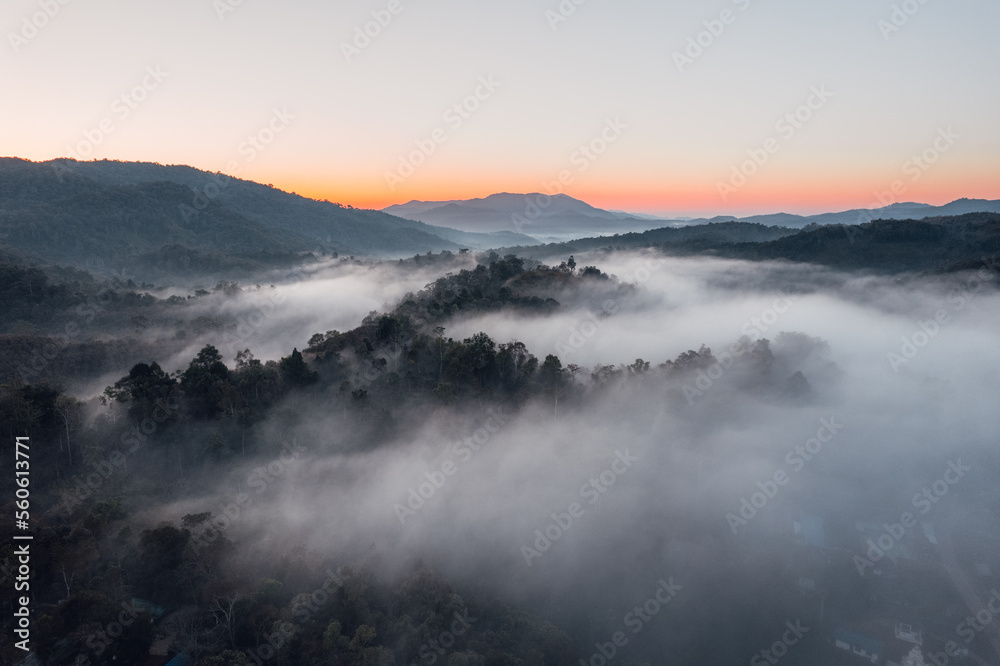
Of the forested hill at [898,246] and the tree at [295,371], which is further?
the forested hill at [898,246]

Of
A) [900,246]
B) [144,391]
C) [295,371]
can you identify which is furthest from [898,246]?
[144,391]

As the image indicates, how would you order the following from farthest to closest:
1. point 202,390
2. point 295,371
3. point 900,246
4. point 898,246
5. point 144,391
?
point 898,246 → point 900,246 → point 295,371 → point 202,390 → point 144,391

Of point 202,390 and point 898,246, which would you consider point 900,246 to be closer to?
point 898,246

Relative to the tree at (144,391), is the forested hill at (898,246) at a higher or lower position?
higher

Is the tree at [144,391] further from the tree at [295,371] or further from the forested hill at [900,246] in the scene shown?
the forested hill at [900,246]

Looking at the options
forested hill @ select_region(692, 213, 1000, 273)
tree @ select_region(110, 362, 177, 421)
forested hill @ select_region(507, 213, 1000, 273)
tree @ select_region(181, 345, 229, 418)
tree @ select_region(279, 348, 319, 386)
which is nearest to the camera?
tree @ select_region(110, 362, 177, 421)

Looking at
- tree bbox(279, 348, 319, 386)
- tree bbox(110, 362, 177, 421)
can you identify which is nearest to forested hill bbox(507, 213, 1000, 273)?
tree bbox(279, 348, 319, 386)

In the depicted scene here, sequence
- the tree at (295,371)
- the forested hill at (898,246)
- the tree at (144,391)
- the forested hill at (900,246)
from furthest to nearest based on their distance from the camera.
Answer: the forested hill at (898,246) → the forested hill at (900,246) → the tree at (295,371) → the tree at (144,391)

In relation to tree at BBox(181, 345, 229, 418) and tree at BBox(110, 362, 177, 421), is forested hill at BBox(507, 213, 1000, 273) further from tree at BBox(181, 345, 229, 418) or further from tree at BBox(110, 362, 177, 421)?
tree at BBox(110, 362, 177, 421)

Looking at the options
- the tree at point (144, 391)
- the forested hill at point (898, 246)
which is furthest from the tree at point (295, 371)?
the forested hill at point (898, 246)

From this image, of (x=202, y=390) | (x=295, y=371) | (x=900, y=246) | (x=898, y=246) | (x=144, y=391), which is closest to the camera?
(x=144, y=391)

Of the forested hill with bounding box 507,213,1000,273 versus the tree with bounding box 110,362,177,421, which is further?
the forested hill with bounding box 507,213,1000,273

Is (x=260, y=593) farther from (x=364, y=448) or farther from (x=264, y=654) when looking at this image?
(x=364, y=448)
